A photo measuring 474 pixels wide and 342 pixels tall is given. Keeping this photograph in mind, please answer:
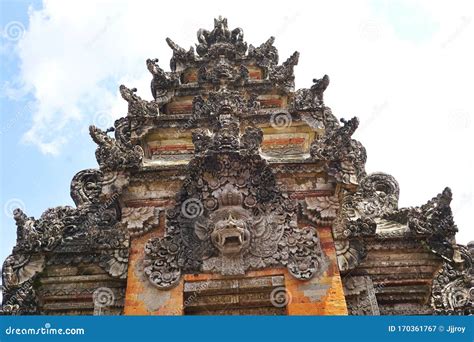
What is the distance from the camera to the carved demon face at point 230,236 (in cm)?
857

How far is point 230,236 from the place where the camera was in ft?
28.1

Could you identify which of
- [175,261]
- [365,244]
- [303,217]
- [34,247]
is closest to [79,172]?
[34,247]

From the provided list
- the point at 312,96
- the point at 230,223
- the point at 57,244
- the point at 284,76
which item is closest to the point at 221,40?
the point at 284,76

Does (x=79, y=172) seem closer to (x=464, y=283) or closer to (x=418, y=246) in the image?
(x=418, y=246)

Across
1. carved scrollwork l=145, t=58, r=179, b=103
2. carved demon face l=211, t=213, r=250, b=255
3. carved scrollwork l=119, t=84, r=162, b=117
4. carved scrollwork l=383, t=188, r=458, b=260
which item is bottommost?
carved demon face l=211, t=213, r=250, b=255

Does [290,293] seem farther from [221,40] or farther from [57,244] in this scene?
[221,40]

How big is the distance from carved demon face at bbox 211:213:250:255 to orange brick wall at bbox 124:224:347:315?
0.48m

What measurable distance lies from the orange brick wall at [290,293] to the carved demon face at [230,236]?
475 millimetres

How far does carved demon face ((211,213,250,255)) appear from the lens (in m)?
8.57

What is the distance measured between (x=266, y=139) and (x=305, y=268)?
200 inches

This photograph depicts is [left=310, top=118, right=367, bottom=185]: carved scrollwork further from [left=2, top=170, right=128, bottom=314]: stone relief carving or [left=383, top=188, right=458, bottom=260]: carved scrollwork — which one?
[left=2, top=170, right=128, bottom=314]: stone relief carving

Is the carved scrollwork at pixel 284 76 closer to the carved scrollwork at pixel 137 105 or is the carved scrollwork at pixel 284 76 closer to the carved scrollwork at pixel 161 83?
the carved scrollwork at pixel 161 83

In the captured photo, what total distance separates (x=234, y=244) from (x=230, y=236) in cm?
21

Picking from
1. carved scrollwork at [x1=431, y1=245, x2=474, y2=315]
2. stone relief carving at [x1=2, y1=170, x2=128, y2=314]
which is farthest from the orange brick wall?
carved scrollwork at [x1=431, y1=245, x2=474, y2=315]
